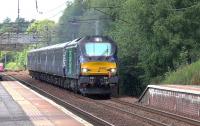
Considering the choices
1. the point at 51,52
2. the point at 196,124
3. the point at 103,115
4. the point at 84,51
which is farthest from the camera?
the point at 51,52

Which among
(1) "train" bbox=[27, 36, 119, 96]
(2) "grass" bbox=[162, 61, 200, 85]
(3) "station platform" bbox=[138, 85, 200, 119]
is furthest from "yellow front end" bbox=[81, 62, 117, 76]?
(2) "grass" bbox=[162, 61, 200, 85]

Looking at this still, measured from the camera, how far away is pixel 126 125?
17.1 meters

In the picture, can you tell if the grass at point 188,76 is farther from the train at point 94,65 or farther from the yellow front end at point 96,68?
the yellow front end at point 96,68

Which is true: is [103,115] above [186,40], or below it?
below

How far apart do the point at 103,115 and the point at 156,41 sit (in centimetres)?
1915

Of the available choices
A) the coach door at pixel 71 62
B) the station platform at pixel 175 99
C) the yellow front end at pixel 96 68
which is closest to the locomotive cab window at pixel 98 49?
the yellow front end at pixel 96 68

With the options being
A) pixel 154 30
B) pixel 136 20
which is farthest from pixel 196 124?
pixel 136 20

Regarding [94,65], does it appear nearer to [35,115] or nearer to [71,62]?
[71,62]

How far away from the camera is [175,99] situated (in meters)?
22.6

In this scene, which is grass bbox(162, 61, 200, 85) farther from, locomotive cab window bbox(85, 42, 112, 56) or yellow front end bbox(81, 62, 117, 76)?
locomotive cab window bbox(85, 42, 112, 56)

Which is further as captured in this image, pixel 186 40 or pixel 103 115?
pixel 186 40

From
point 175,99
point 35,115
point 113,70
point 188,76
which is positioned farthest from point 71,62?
point 35,115

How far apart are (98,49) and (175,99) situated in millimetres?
8986

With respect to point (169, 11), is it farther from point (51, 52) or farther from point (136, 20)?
point (51, 52)
